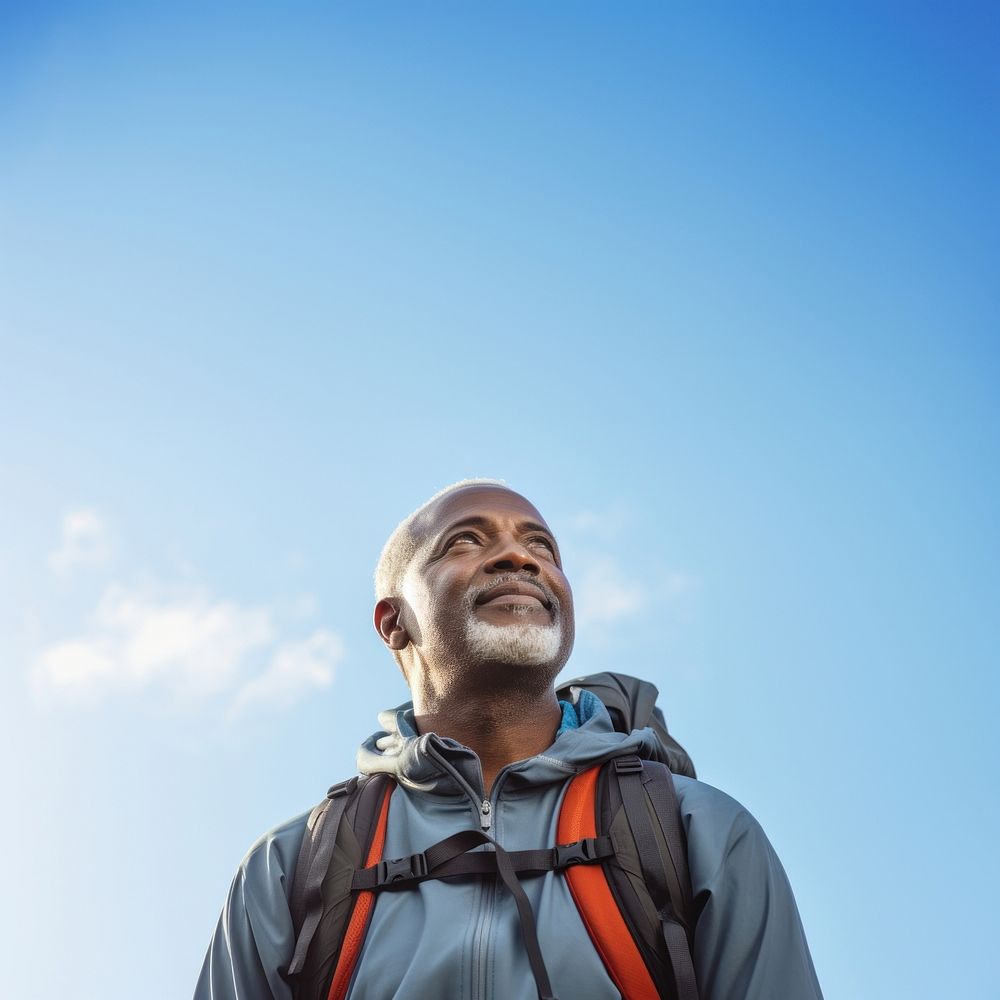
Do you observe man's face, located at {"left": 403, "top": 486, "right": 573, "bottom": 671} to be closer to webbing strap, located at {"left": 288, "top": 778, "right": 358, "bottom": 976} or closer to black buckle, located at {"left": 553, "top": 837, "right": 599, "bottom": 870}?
webbing strap, located at {"left": 288, "top": 778, "right": 358, "bottom": 976}

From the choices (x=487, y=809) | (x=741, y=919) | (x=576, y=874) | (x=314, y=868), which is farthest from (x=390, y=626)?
(x=741, y=919)

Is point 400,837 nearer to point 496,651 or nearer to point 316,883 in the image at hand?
point 316,883

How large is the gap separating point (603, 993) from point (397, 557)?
307cm

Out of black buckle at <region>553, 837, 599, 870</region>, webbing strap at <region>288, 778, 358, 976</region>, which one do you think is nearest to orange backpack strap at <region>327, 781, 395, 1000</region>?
webbing strap at <region>288, 778, 358, 976</region>

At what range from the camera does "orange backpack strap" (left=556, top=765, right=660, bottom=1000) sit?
4.45 m

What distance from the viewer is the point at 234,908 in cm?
535

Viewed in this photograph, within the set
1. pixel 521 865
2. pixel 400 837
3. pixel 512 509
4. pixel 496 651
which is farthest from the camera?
pixel 512 509

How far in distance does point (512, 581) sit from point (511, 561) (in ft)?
0.55

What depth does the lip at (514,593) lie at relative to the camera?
6070 millimetres

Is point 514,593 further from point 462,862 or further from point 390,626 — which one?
point 462,862


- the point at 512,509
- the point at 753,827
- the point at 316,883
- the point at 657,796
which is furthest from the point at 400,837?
the point at 512,509

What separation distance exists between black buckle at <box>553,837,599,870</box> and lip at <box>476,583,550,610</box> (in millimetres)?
1541

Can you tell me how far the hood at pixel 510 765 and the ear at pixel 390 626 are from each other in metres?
0.81

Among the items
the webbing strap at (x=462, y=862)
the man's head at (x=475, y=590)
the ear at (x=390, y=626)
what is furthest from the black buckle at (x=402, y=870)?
the ear at (x=390, y=626)
